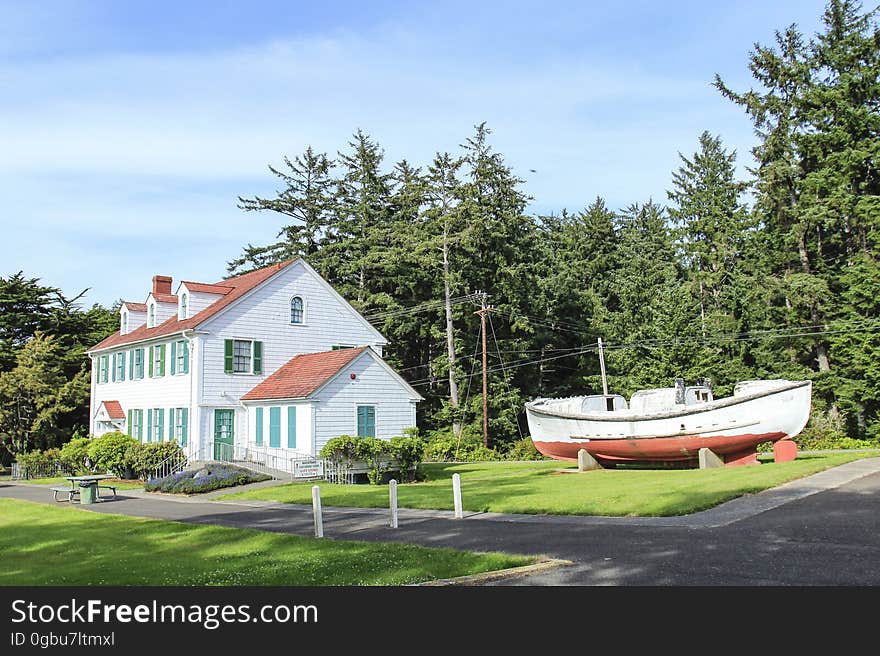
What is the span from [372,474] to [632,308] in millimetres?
34997

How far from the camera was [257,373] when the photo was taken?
108 ft

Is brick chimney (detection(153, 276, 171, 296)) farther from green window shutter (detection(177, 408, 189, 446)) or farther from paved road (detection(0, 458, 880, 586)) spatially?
paved road (detection(0, 458, 880, 586))

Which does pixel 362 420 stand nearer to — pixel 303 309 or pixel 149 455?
pixel 303 309

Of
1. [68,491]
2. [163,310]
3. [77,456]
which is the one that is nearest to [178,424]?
[77,456]

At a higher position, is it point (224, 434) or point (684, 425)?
point (224, 434)

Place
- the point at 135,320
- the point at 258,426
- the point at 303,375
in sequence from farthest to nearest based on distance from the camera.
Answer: the point at 135,320
the point at 258,426
the point at 303,375

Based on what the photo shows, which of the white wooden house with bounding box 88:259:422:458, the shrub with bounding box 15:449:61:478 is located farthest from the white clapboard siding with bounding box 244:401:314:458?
the shrub with bounding box 15:449:61:478

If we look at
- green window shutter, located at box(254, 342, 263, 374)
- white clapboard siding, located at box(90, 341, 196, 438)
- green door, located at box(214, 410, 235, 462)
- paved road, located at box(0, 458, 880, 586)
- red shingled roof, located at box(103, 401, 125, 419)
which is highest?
green window shutter, located at box(254, 342, 263, 374)

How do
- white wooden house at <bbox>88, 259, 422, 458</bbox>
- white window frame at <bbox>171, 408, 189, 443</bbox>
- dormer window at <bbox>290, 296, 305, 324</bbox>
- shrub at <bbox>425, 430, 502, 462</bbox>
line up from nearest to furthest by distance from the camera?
white wooden house at <bbox>88, 259, 422, 458</bbox>
white window frame at <bbox>171, 408, 189, 443</bbox>
dormer window at <bbox>290, 296, 305, 324</bbox>
shrub at <bbox>425, 430, 502, 462</bbox>

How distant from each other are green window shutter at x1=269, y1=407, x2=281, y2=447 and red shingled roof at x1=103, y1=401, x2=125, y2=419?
10724mm

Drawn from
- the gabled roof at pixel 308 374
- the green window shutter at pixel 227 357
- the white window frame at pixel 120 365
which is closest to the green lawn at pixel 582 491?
the gabled roof at pixel 308 374

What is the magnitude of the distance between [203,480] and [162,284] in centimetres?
1854

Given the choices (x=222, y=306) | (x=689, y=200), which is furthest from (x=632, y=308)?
(x=222, y=306)

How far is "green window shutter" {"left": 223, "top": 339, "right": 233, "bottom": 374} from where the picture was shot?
3206 centimetres
